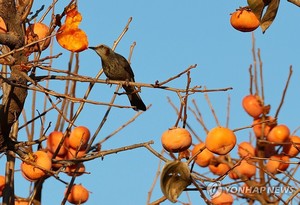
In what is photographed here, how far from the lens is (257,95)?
6211 millimetres

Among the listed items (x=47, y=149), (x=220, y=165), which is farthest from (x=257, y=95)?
(x=47, y=149)

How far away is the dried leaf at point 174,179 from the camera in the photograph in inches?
100

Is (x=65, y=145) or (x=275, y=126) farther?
(x=275, y=126)

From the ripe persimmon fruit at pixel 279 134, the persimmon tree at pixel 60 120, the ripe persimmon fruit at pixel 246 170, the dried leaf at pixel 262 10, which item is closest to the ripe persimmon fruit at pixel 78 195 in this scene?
the persimmon tree at pixel 60 120

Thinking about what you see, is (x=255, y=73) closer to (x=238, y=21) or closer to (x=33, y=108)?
(x=33, y=108)

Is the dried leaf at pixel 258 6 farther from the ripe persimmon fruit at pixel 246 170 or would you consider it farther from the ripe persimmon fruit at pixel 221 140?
the ripe persimmon fruit at pixel 246 170

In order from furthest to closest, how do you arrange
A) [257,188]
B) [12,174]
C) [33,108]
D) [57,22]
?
[257,188], [33,108], [12,174], [57,22]

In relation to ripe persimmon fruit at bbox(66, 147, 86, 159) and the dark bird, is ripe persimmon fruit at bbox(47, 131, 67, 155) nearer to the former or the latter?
ripe persimmon fruit at bbox(66, 147, 86, 159)

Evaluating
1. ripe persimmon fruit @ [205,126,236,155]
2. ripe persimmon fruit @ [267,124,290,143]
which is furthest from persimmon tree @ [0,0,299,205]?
ripe persimmon fruit @ [267,124,290,143]

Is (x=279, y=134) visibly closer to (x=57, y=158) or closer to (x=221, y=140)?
(x=57, y=158)

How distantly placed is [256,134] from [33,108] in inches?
101

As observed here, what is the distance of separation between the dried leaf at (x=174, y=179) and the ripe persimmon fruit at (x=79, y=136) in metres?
0.98

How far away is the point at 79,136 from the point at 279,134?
2.67 metres

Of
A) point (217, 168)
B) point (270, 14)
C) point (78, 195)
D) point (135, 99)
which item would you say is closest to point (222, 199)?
point (135, 99)
